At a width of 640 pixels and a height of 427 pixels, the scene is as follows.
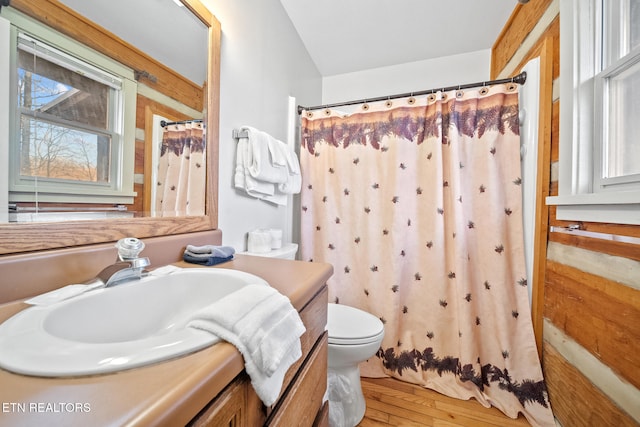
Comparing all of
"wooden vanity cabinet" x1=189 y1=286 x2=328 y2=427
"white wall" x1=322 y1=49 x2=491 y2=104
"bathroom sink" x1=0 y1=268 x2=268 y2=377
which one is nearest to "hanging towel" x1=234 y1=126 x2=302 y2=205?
"bathroom sink" x1=0 y1=268 x2=268 y2=377

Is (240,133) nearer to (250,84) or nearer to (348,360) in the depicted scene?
(250,84)

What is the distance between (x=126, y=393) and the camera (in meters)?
0.27

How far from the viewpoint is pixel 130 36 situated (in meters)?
0.75

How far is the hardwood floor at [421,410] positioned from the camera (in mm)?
1194

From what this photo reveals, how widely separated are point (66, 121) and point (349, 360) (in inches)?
51.2

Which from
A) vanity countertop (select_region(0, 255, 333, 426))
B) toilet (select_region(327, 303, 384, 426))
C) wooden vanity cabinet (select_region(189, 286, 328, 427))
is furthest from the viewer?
toilet (select_region(327, 303, 384, 426))

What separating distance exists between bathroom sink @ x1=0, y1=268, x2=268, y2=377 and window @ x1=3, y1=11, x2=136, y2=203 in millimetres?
286

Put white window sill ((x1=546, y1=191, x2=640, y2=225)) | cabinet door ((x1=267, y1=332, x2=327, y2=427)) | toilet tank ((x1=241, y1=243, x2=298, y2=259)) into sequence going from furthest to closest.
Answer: toilet tank ((x1=241, y1=243, x2=298, y2=259))
white window sill ((x1=546, y1=191, x2=640, y2=225))
cabinet door ((x1=267, y1=332, x2=327, y2=427))

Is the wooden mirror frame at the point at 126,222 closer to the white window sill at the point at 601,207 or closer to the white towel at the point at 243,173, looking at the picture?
the white towel at the point at 243,173

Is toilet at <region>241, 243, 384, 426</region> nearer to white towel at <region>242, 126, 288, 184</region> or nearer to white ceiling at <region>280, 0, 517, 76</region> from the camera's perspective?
white towel at <region>242, 126, 288, 184</region>

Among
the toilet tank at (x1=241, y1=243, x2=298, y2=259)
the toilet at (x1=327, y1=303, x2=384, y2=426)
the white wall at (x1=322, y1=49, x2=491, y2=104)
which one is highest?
the white wall at (x1=322, y1=49, x2=491, y2=104)

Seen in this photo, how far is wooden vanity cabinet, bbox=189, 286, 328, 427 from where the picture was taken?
0.37 metres

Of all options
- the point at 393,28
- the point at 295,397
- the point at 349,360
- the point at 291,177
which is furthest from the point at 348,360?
the point at 393,28

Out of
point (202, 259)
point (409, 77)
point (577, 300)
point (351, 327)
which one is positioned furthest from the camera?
point (409, 77)
